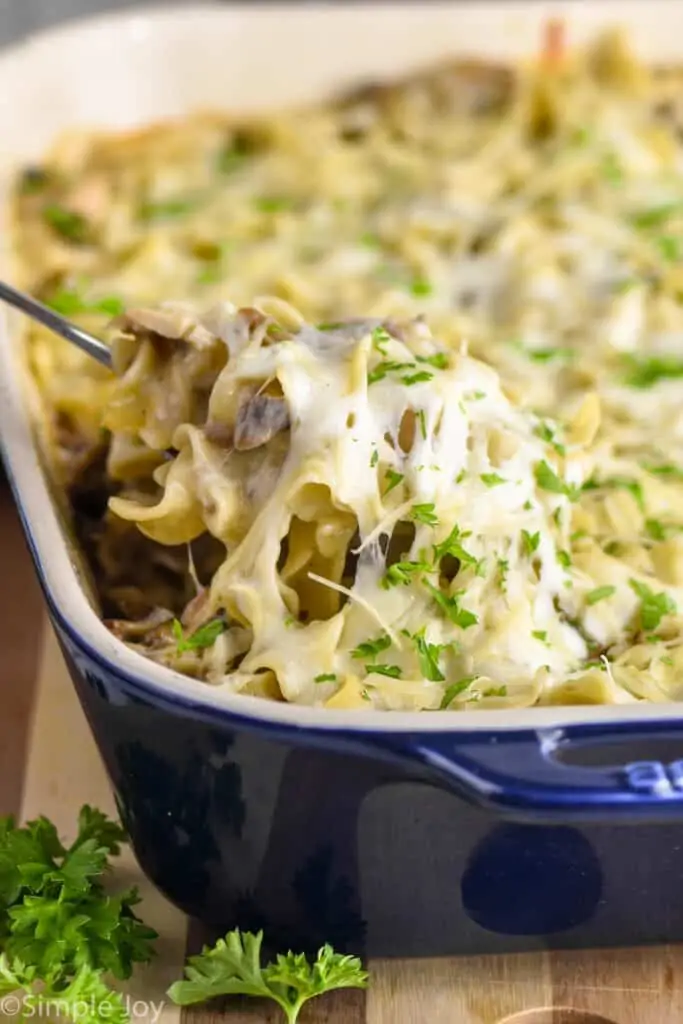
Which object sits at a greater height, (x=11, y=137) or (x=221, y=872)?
(x=11, y=137)

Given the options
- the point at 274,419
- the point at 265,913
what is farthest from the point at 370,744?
the point at 274,419

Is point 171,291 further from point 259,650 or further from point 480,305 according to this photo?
point 259,650

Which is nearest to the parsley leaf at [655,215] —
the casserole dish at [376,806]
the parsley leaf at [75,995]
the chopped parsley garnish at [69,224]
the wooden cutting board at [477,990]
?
the chopped parsley garnish at [69,224]

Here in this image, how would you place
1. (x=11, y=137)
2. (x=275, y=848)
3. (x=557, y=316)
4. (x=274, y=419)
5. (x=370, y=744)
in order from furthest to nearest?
(x=11, y=137) → (x=557, y=316) → (x=274, y=419) → (x=275, y=848) → (x=370, y=744)

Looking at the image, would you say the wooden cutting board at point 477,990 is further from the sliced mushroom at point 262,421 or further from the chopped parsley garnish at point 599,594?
the sliced mushroom at point 262,421

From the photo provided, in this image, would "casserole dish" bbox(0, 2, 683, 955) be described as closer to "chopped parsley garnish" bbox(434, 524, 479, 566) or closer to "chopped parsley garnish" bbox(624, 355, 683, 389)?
"chopped parsley garnish" bbox(434, 524, 479, 566)

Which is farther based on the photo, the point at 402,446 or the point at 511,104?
the point at 511,104
